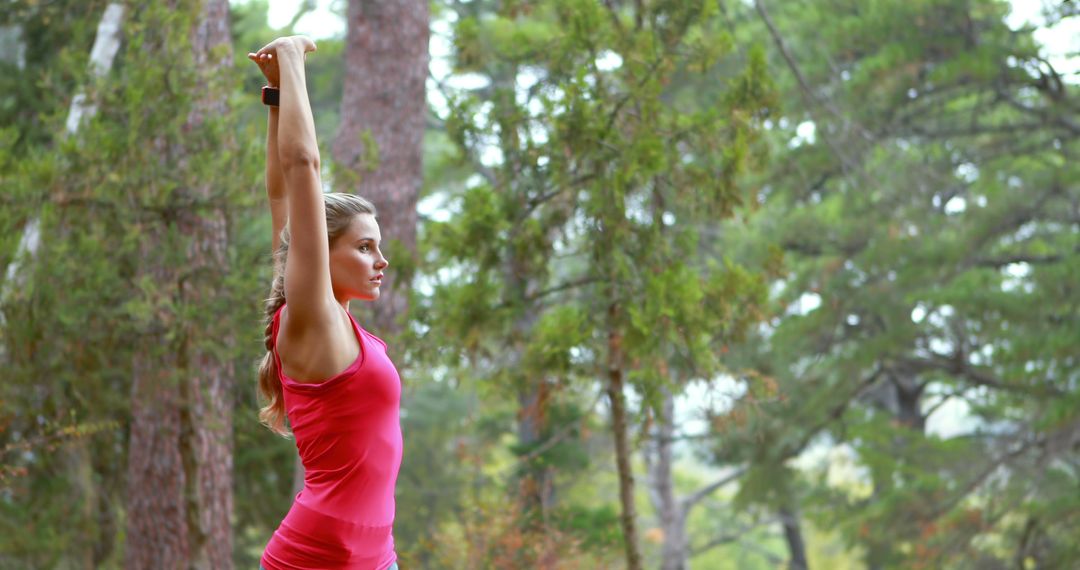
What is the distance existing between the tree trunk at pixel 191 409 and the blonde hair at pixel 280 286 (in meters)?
2.93

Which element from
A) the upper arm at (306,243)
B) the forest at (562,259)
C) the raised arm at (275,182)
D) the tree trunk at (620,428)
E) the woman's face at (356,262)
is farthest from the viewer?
the tree trunk at (620,428)

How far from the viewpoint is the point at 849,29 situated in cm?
1158

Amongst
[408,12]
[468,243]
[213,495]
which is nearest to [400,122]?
[408,12]

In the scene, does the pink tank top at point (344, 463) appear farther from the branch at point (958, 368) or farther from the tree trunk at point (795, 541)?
the tree trunk at point (795, 541)

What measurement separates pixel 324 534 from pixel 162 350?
3707mm

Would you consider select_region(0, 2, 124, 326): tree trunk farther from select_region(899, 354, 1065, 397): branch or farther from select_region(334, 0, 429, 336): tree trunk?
select_region(899, 354, 1065, 397): branch

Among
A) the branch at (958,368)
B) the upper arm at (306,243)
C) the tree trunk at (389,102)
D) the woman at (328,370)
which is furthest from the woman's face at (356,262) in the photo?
the branch at (958,368)

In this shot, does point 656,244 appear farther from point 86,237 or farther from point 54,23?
point 54,23

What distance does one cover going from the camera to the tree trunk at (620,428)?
570 centimetres

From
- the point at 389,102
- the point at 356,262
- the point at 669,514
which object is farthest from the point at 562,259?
the point at 669,514

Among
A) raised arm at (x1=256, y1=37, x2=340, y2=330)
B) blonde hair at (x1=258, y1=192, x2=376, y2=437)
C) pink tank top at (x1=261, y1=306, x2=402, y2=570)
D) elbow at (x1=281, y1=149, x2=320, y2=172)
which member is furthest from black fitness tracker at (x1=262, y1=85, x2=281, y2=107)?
pink tank top at (x1=261, y1=306, x2=402, y2=570)

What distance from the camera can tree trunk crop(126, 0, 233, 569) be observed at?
578 centimetres

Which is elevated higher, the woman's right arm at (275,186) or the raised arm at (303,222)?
the woman's right arm at (275,186)

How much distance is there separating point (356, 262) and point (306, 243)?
273 mm
